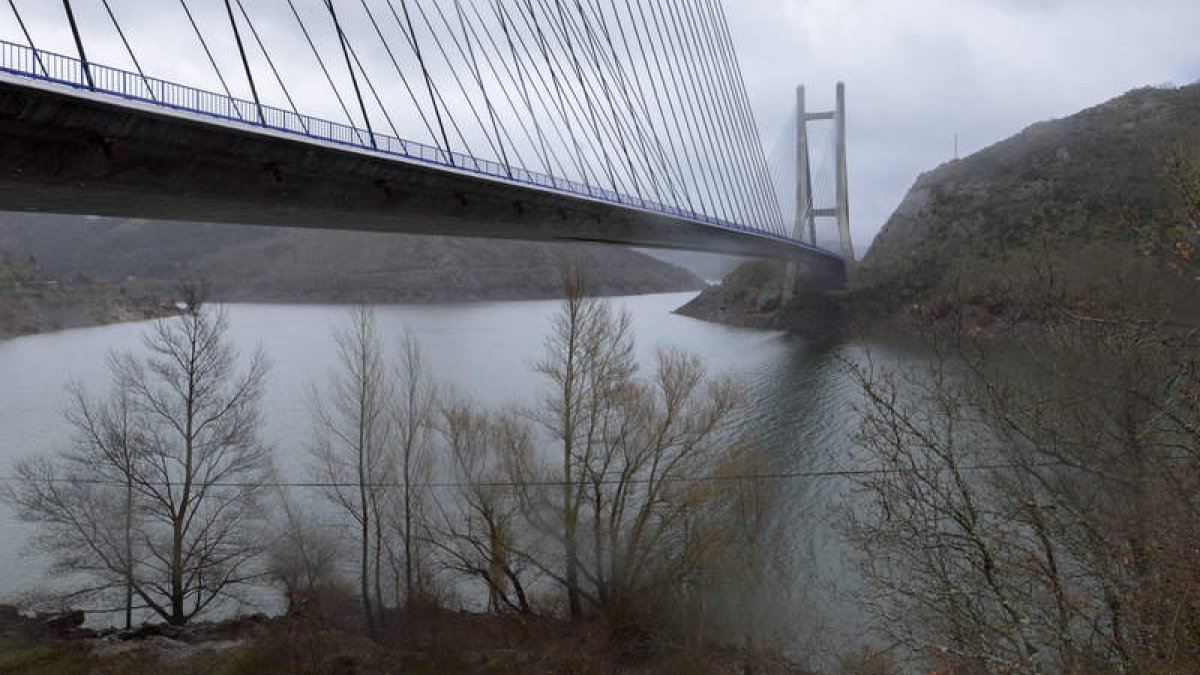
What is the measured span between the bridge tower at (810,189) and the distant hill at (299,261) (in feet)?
40.5

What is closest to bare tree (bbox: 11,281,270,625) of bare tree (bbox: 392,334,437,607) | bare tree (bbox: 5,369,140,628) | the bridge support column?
bare tree (bbox: 5,369,140,628)

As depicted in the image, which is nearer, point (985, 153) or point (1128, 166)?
point (1128, 166)

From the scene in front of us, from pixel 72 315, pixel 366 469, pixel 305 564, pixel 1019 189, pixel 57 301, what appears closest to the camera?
pixel 305 564

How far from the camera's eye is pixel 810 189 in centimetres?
3541

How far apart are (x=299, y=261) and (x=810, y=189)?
35.9m

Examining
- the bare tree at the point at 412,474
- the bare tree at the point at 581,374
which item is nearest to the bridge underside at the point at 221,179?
the bare tree at the point at 581,374

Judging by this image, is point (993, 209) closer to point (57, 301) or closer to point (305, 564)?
point (305, 564)

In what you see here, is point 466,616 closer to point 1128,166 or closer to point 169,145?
point 169,145

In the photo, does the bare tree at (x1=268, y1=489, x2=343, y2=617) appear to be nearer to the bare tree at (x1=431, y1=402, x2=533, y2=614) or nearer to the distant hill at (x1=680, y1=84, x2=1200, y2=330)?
the bare tree at (x1=431, y1=402, x2=533, y2=614)

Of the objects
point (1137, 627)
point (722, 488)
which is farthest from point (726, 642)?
point (1137, 627)

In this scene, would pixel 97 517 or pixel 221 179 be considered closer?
pixel 221 179

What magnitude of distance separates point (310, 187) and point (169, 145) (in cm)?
169

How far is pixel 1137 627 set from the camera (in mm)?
2863

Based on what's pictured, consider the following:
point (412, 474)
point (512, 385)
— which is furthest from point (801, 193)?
point (412, 474)
